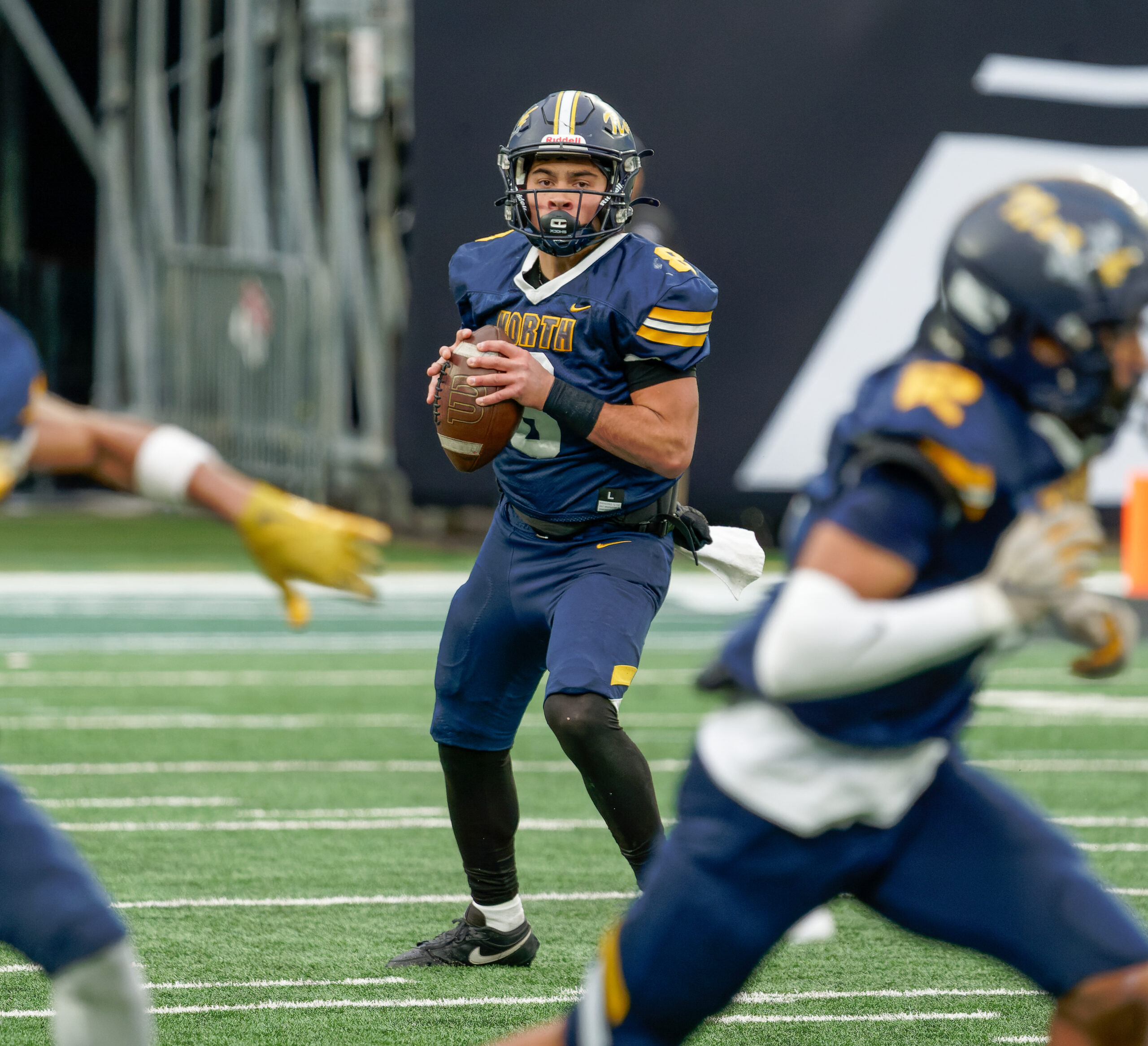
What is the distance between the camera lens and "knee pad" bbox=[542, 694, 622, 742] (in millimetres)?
3639

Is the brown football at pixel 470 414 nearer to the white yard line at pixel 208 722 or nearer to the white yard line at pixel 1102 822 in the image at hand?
Result: the white yard line at pixel 1102 822

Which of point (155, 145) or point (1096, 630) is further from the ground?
point (1096, 630)

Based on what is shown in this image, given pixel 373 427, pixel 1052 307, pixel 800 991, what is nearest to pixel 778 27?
pixel 373 427

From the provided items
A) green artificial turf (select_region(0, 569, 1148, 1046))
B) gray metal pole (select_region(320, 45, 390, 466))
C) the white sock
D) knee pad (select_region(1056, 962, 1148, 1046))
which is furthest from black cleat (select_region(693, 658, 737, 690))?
gray metal pole (select_region(320, 45, 390, 466))

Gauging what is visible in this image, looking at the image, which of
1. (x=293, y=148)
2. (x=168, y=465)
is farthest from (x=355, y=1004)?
(x=293, y=148)

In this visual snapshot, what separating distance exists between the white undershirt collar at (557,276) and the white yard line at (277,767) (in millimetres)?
2918

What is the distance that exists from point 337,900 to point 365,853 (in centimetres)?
57

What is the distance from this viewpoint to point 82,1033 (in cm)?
250

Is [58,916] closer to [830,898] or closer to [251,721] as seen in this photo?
[830,898]

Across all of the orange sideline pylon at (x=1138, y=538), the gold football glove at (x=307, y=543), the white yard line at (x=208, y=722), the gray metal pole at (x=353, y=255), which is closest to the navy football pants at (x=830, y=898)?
the gold football glove at (x=307, y=543)

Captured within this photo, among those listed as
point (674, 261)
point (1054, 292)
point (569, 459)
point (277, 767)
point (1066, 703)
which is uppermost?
point (1054, 292)

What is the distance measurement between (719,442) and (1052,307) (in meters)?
10.7

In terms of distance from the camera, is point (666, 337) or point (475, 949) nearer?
point (666, 337)

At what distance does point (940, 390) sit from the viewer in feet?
7.38
